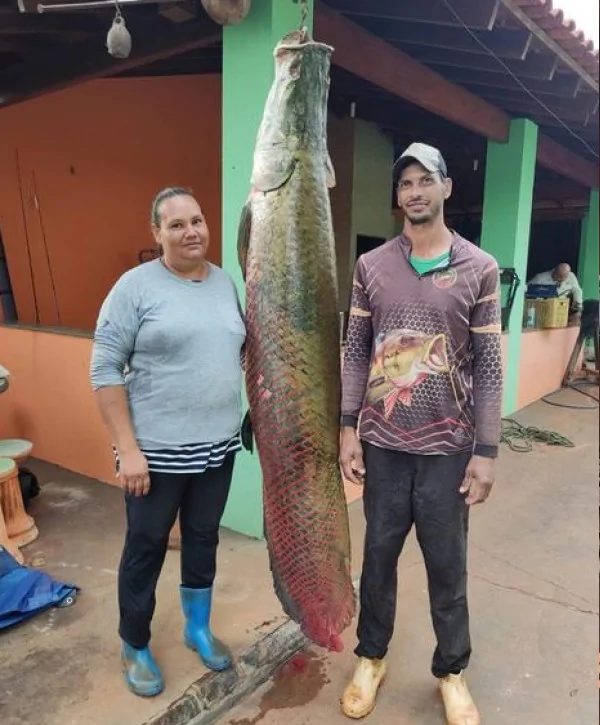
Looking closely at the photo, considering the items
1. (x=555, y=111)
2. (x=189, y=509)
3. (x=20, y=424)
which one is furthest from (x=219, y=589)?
(x=555, y=111)

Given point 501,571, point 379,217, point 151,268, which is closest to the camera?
point 151,268

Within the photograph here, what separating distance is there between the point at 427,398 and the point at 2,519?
2.50m

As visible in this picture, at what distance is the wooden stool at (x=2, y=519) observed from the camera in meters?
3.27

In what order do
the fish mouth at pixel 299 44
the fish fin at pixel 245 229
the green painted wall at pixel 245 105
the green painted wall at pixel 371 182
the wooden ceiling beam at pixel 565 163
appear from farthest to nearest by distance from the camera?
the wooden ceiling beam at pixel 565 163 → the green painted wall at pixel 371 182 → the green painted wall at pixel 245 105 → the fish fin at pixel 245 229 → the fish mouth at pixel 299 44

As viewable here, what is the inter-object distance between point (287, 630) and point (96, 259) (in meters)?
4.99

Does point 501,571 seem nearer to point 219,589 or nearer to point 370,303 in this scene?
point 219,589

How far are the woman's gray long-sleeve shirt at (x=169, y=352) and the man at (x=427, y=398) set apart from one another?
0.48m

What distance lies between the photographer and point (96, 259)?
664cm

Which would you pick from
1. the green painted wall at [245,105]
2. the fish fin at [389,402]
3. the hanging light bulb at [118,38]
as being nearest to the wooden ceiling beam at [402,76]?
the green painted wall at [245,105]

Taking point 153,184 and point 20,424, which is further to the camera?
point 153,184

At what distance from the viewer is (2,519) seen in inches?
131

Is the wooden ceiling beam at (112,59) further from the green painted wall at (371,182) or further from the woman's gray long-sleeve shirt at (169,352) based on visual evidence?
the green painted wall at (371,182)

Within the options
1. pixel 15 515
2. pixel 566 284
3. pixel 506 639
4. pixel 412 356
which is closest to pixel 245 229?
pixel 412 356

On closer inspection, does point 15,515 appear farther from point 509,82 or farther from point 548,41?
point 509,82
